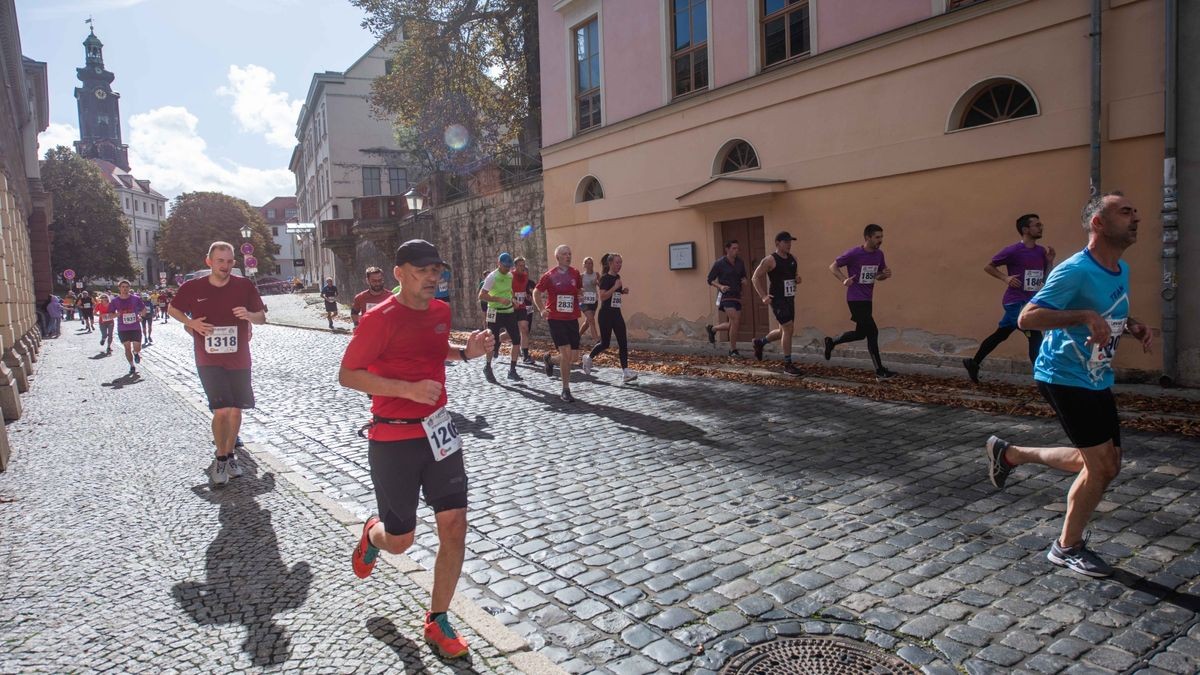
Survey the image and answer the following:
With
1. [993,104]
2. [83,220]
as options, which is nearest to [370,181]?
[83,220]

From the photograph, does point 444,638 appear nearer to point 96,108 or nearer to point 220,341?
point 220,341

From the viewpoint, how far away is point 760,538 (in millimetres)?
4250

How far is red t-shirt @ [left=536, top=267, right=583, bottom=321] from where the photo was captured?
952 cm

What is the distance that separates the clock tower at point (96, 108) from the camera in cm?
10638

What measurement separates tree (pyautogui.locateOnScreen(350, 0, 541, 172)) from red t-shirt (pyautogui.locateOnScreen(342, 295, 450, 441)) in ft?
66.0

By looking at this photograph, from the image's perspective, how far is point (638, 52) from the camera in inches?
607

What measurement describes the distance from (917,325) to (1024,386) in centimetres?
227

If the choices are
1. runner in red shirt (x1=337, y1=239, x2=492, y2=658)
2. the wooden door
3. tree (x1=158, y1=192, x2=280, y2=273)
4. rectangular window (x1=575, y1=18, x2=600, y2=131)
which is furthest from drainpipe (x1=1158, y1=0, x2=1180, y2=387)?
tree (x1=158, y1=192, x2=280, y2=273)

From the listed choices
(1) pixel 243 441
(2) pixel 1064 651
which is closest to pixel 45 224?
(1) pixel 243 441

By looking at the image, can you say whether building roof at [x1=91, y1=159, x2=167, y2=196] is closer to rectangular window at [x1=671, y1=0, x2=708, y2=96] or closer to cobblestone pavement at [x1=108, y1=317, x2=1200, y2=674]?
rectangular window at [x1=671, y1=0, x2=708, y2=96]

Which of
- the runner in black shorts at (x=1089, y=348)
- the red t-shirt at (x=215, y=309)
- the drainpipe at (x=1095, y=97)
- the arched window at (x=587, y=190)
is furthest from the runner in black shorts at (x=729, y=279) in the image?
the runner in black shorts at (x=1089, y=348)

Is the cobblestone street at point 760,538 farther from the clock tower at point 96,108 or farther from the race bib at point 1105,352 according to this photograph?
the clock tower at point 96,108

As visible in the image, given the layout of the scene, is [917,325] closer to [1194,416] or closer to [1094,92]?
[1094,92]

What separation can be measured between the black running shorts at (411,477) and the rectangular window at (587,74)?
48.4 feet
